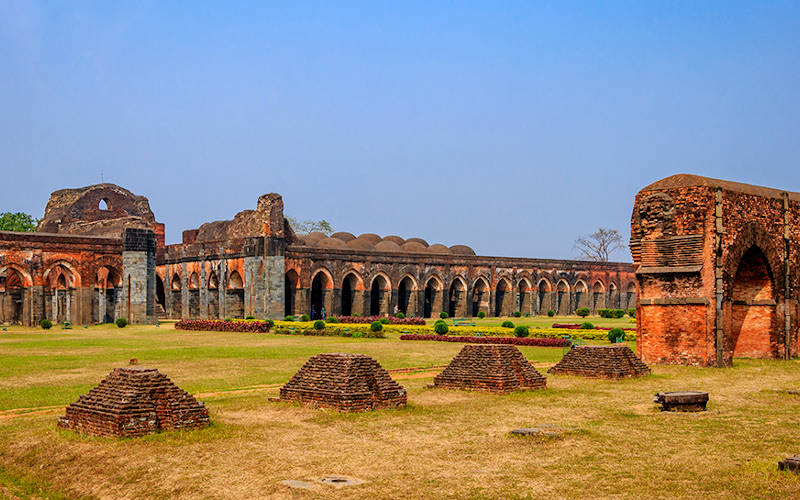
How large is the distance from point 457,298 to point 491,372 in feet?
107

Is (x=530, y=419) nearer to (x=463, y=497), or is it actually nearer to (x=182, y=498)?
(x=463, y=497)

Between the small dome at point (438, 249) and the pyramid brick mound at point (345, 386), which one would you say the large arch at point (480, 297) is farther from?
the pyramid brick mound at point (345, 386)

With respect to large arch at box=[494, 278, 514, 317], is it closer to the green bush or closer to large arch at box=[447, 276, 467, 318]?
large arch at box=[447, 276, 467, 318]

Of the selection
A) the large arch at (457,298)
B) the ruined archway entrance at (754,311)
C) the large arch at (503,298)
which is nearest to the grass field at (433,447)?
the ruined archway entrance at (754,311)

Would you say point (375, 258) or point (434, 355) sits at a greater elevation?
point (375, 258)

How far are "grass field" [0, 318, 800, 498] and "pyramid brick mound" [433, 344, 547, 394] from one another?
32cm

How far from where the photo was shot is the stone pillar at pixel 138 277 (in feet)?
118

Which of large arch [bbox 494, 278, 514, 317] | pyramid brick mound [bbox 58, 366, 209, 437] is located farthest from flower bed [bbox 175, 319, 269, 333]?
pyramid brick mound [bbox 58, 366, 209, 437]

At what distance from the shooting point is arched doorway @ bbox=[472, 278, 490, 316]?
45969mm

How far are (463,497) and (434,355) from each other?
13278 mm

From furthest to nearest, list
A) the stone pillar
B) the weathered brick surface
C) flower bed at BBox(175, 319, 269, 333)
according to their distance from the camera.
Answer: the stone pillar < flower bed at BBox(175, 319, 269, 333) < the weathered brick surface

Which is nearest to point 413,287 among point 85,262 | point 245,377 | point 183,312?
point 183,312

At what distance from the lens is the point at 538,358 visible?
1902 centimetres

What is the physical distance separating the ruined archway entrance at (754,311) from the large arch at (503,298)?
27.3m
